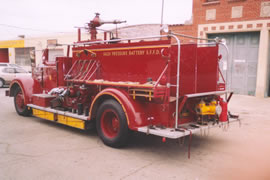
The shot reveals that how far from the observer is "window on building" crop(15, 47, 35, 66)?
31.5 m

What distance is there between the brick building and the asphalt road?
6585 mm

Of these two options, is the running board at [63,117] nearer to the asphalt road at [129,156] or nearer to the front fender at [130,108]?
the asphalt road at [129,156]

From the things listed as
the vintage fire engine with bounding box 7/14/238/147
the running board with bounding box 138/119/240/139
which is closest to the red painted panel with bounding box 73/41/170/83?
the vintage fire engine with bounding box 7/14/238/147

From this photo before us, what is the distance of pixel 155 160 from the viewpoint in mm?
4680

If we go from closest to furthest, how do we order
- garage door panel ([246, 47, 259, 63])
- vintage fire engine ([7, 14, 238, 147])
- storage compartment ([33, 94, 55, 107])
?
vintage fire engine ([7, 14, 238, 147]) → storage compartment ([33, 94, 55, 107]) → garage door panel ([246, 47, 259, 63])

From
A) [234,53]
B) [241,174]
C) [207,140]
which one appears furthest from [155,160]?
[234,53]

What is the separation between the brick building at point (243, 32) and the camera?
12.4 meters

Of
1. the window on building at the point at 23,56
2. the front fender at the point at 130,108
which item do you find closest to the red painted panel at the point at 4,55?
→ the window on building at the point at 23,56

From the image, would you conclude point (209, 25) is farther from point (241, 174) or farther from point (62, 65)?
point (241, 174)

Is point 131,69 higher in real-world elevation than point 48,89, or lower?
higher

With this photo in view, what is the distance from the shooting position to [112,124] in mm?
5469

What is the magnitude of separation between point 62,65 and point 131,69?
2625 mm

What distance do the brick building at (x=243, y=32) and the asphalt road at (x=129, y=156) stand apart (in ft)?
21.6

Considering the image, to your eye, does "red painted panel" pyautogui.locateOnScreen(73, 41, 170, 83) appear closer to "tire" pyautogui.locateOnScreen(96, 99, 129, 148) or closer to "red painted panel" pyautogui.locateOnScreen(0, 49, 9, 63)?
"tire" pyautogui.locateOnScreen(96, 99, 129, 148)
